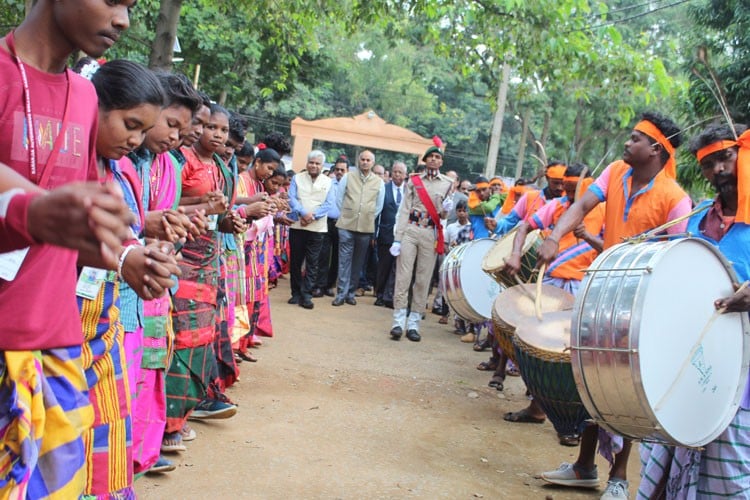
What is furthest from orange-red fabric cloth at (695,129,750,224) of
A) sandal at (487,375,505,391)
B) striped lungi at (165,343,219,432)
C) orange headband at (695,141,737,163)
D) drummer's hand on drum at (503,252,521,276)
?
sandal at (487,375,505,391)

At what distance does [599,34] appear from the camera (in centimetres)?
984

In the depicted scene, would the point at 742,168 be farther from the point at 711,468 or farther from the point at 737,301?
the point at 711,468

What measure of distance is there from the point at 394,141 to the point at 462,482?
21201mm

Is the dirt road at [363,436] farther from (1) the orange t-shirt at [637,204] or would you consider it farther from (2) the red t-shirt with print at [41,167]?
(2) the red t-shirt with print at [41,167]

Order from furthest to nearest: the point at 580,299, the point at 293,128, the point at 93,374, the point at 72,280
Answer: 1. the point at 293,128
2. the point at 580,299
3. the point at 93,374
4. the point at 72,280

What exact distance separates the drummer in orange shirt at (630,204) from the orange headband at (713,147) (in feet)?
1.99

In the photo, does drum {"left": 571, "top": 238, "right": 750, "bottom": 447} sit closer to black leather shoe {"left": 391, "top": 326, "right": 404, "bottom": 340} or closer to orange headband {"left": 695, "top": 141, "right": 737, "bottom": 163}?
orange headband {"left": 695, "top": 141, "right": 737, "bottom": 163}

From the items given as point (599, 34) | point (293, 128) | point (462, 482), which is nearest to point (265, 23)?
point (599, 34)

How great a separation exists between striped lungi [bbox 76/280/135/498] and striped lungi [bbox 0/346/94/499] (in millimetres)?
350

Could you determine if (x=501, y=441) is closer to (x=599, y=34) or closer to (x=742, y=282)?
(x=742, y=282)

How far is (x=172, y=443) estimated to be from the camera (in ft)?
15.5

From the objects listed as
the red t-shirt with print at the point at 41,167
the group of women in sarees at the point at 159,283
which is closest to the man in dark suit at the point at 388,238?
the group of women in sarees at the point at 159,283

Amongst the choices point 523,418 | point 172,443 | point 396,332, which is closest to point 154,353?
point 172,443

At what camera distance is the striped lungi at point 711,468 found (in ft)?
12.2
